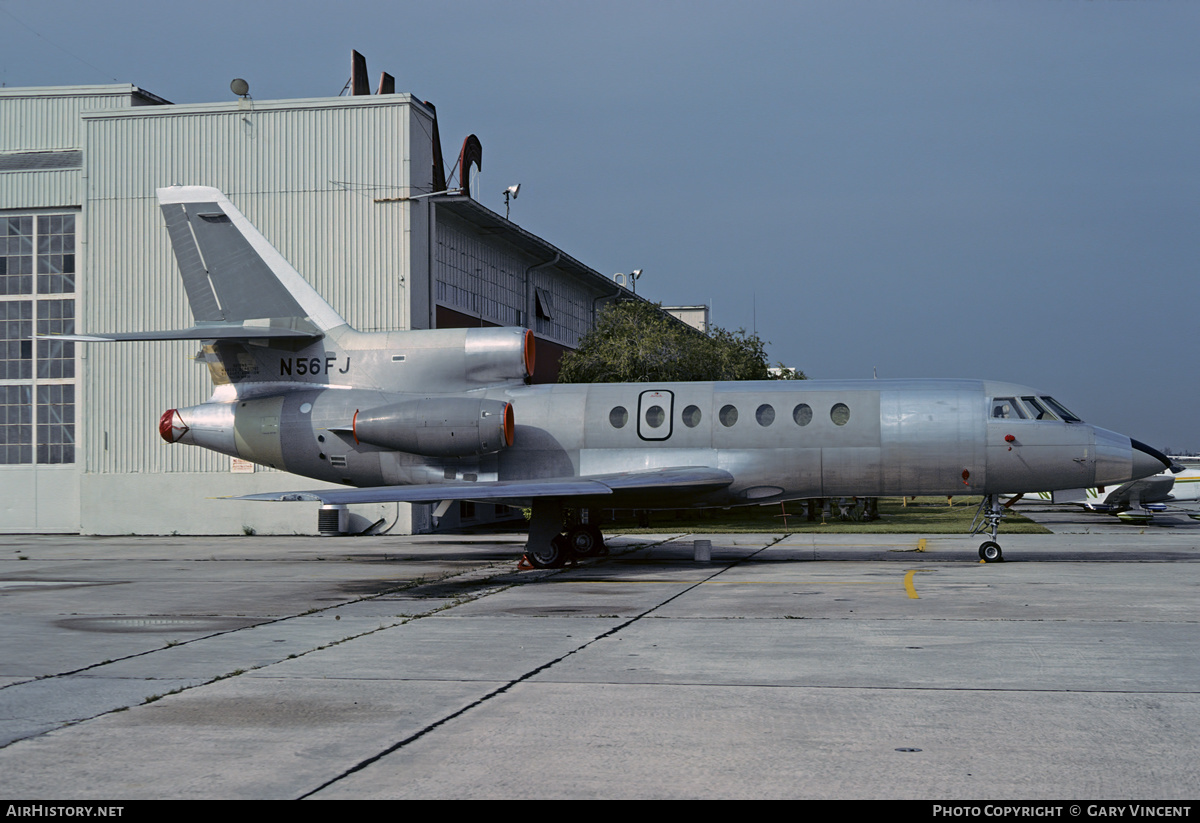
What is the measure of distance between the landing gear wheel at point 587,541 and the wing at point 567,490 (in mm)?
1596

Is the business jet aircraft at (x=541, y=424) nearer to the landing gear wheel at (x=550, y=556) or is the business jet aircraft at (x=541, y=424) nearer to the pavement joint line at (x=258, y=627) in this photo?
the landing gear wheel at (x=550, y=556)

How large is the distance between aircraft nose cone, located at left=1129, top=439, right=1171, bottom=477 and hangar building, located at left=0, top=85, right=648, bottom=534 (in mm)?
20792

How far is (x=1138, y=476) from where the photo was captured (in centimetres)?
2022

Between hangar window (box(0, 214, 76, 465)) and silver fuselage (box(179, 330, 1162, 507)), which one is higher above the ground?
hangar window (box(0, 214, 76, 465))

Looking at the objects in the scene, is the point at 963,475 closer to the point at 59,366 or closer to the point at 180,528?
the point at 180,528

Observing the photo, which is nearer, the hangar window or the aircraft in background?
the hangar window

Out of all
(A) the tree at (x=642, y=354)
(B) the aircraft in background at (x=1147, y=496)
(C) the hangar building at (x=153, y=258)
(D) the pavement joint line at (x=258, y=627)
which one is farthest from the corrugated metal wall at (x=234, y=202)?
(B) the aircraft in background at (x=1147, y=496)

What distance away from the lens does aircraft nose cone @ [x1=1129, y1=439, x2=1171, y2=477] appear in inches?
789

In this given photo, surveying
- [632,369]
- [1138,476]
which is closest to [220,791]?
[1138,476]

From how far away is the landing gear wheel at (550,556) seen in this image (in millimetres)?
20812

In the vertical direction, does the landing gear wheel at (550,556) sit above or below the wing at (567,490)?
below

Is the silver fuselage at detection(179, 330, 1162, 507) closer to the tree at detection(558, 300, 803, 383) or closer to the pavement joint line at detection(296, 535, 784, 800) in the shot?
the pavement joint line at detection(296, 535, 784, 800)

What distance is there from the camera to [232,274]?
74.5 feet

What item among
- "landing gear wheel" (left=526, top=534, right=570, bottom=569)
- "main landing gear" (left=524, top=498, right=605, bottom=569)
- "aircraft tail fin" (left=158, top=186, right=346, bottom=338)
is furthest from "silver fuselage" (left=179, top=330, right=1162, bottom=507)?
"landing gear wheel" (left=526, top=534, right=570, bottom=569)
